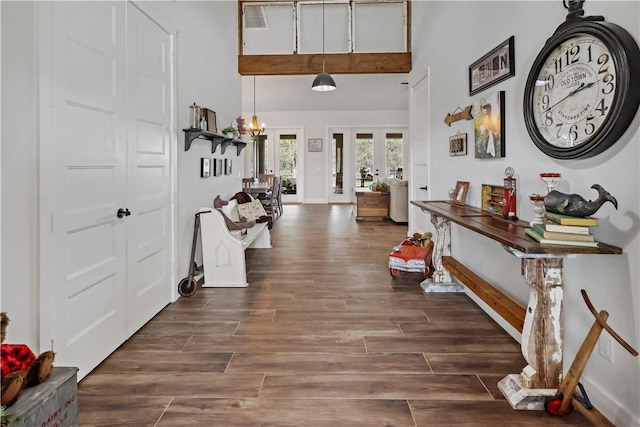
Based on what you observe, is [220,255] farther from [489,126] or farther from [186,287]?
[489,126]

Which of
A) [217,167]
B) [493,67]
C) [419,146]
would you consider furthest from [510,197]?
[217,167]

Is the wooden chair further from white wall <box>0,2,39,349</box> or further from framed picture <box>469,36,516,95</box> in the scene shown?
white wall <box>0,2,39,349</box>

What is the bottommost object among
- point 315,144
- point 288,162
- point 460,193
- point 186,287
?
point 186,287

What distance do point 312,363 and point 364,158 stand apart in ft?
33.9

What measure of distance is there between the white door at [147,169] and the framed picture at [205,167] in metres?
0.79

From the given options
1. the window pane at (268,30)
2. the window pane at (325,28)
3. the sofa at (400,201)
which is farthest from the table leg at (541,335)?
the sofa at (400,201)

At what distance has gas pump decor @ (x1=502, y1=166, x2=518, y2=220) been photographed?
8.40 feet

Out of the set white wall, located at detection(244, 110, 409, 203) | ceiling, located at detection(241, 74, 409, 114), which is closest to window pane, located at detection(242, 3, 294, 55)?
ceiling, located at detection(241, 74, 409, 114)

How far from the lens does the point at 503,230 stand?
2146mm

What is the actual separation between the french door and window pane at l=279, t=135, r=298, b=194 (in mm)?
9167

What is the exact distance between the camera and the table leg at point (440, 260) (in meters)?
3.64

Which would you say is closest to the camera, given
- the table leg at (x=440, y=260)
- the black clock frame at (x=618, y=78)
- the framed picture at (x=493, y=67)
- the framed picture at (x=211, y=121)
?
the black clock frame at (x=618, y=78)

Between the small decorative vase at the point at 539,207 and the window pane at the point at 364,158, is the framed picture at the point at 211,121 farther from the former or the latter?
the window pane at the point at 364,158

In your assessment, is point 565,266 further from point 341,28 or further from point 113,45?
point 341,28
